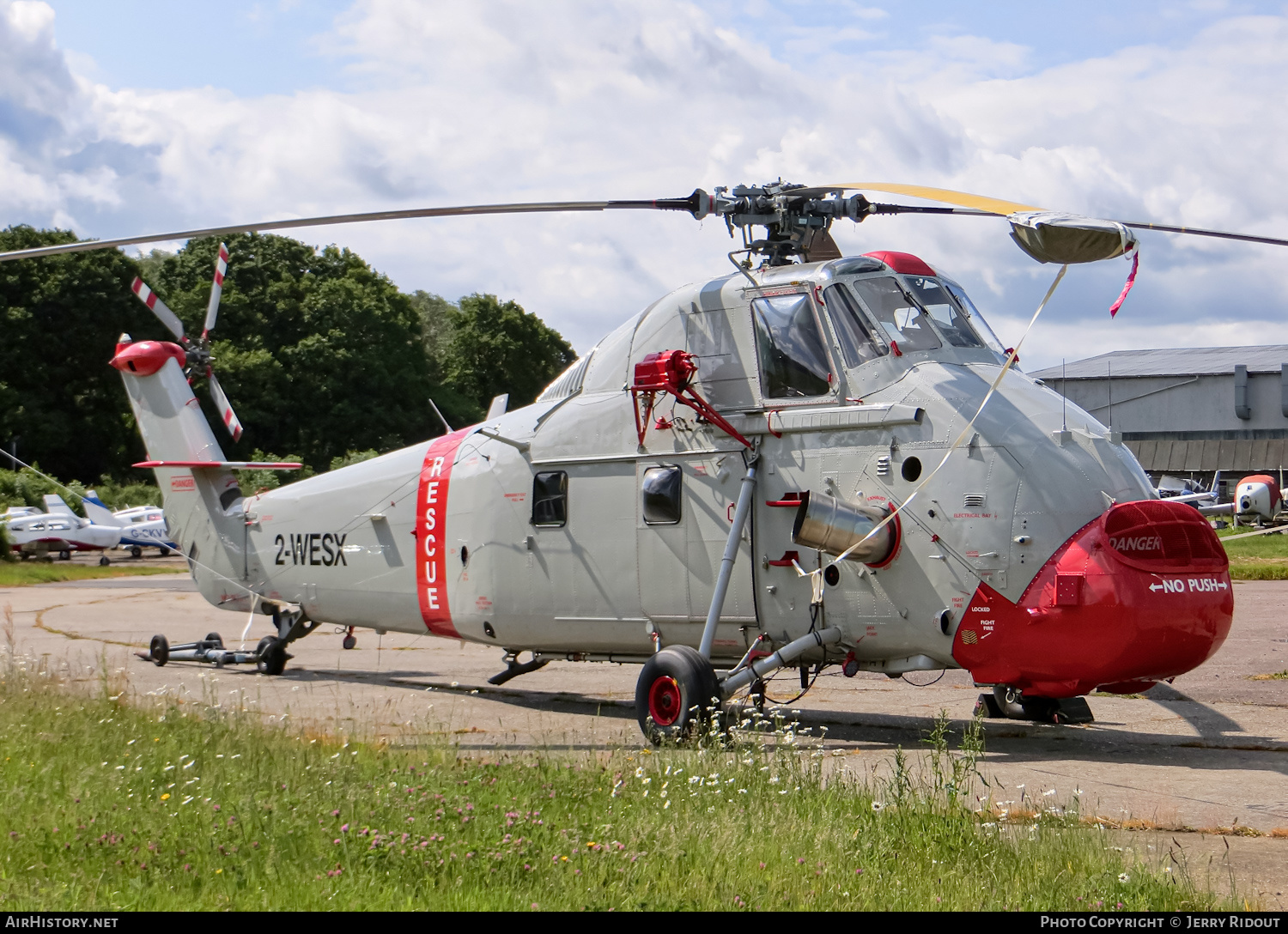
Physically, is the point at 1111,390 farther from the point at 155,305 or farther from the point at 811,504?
the point at 811,504

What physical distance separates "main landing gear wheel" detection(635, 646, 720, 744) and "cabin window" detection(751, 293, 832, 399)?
100 inches

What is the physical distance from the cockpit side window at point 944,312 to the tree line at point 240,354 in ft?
161

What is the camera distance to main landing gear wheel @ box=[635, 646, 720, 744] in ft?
33.7

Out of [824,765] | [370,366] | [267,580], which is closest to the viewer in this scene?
[824,765]

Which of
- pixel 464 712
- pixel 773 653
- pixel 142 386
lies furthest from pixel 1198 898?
pixel 142 386

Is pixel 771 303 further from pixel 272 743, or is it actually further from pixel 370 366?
pixel 370 366

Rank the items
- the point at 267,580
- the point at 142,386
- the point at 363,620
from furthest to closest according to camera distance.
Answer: the point at 142,386 → the point at 267,580 → the point at 363,620

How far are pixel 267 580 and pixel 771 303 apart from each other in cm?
849

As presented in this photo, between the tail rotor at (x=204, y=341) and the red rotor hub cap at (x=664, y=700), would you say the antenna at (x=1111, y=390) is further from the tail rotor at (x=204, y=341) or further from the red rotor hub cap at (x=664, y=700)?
A: the red rotor hub cap at (x=664, y=700)

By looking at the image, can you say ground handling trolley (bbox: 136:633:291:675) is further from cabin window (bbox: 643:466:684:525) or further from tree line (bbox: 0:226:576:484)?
tree line (bbox: 0:226:576:484)

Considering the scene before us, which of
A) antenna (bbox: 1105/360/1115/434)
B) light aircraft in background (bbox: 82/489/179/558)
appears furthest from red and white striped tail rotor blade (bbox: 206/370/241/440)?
antenna (bbox: 1105/360/1115/434)

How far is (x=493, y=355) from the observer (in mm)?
82750

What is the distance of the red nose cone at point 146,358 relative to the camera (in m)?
17.5

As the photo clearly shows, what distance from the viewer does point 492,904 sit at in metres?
5.44
